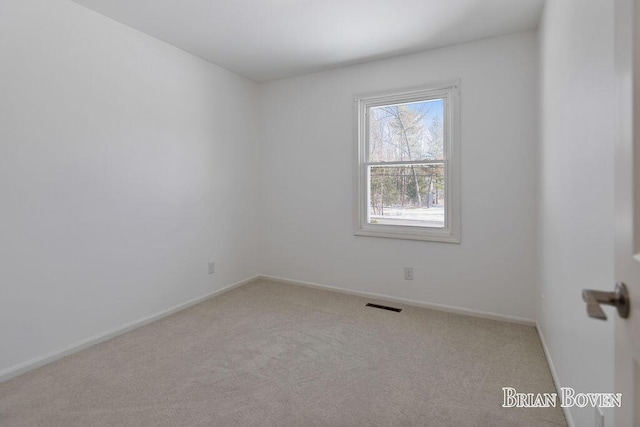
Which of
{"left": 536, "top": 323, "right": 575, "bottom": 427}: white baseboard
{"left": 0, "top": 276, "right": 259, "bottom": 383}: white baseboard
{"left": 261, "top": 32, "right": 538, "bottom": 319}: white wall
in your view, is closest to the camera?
{"left": 536, "top": 323, "right": 575, "bottom": 427}: white baseboard

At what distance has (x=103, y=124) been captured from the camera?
103 inches

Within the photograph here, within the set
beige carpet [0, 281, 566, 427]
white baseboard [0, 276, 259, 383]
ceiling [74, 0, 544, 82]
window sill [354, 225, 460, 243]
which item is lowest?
beige carpet [0, 281, 566, 427]

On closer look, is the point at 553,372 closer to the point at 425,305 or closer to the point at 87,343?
the point at 425,305

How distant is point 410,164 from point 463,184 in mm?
568

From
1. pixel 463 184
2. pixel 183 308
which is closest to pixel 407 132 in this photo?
pixel 463 184

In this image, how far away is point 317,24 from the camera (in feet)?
9.08

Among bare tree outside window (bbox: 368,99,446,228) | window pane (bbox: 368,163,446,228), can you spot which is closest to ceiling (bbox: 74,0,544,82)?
bare tree outside window (bbox: 368,99,446,228)

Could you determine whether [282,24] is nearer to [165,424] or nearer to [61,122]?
[61,122]

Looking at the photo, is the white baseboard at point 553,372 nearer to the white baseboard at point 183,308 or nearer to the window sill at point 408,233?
the white baseboard at point 183,308

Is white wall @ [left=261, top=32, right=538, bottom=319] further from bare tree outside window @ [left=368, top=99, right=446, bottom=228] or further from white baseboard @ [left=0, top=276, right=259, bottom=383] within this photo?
white baseboard @ [left=0, top=276, right=259, bottom=383]

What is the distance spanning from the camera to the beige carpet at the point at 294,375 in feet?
5.77

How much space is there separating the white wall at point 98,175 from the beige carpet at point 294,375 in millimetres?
381

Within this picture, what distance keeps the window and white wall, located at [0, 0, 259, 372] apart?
64.0 inches

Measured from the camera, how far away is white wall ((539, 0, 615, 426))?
1097 mm
